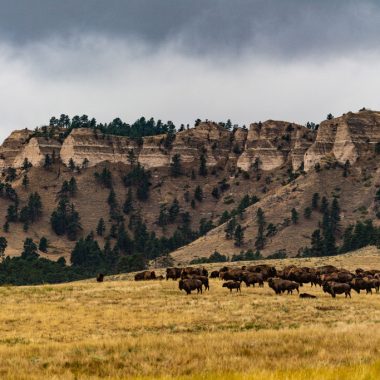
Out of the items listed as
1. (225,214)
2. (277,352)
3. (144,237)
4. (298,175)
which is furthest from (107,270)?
(277,352)

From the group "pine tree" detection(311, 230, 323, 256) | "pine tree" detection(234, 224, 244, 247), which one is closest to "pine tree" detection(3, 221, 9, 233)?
"pine tree" detection(234, 224, 244, 247)

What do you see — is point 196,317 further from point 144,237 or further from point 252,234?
point 144,237

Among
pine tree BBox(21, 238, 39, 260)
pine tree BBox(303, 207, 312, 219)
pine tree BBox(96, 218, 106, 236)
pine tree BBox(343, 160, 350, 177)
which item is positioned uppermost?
pine tree BBox(343, 160, 350, 177)

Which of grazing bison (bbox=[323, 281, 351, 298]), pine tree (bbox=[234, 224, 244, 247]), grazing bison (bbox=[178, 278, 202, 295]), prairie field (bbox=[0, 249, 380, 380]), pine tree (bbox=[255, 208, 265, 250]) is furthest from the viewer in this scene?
pine tree (bbox=[234, 224, 244, 247])

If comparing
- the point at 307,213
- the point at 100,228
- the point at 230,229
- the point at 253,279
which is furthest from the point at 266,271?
the point at 100,228

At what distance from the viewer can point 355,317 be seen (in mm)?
29219

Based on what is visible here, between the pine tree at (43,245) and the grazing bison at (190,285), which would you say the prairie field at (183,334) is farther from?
the pine tree at (43,245)

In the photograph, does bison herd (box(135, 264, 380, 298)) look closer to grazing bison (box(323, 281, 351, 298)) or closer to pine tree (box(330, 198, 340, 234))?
grazing bison (box(323, 281, 351, 298))

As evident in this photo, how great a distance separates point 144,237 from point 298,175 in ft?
177

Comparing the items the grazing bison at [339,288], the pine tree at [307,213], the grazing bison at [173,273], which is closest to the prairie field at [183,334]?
the grazing bison at [339,288]

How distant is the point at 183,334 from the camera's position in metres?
22.8

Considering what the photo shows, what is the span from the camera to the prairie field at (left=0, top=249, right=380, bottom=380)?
1510cm

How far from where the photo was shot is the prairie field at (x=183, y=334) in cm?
1510

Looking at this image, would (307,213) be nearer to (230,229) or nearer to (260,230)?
(260,230)
